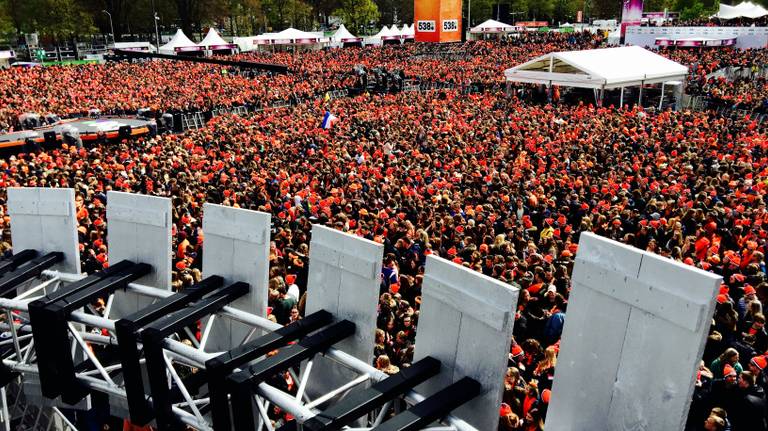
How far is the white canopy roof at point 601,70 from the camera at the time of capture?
24484 millimetres

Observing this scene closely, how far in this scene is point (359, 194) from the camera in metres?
12.7

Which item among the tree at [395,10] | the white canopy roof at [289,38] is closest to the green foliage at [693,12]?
the tree at [395,10]

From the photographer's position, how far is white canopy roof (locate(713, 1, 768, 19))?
209 ft

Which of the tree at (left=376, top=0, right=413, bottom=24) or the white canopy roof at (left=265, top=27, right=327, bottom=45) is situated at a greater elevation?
the tree at (left=376, top=0, right=413, bottom=24)

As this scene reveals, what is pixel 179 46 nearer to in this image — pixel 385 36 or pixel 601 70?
pixel 385 36

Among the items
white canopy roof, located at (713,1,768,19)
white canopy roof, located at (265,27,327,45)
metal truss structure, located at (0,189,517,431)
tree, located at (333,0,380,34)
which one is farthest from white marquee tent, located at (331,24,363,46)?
metal truss structure, located at (0,189,517,431)

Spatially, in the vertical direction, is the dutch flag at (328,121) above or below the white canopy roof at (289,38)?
below

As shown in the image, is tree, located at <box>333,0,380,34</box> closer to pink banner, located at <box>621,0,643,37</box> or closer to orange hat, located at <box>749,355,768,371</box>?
pink banner, located at <box>621,0,643,37</box>

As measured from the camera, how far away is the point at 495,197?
38.0 feet

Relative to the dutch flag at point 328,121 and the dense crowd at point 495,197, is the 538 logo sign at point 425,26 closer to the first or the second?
the dense crowd at point 495,197

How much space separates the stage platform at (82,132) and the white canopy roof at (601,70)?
54.4 ft

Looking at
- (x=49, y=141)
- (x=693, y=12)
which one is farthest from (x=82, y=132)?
(x=693, y=12)

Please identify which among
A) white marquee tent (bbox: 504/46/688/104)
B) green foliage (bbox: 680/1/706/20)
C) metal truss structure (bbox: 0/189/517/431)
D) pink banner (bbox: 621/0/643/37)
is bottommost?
metal truss structure (bbox: 0/189/517/431)

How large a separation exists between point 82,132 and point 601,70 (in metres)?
20.5
